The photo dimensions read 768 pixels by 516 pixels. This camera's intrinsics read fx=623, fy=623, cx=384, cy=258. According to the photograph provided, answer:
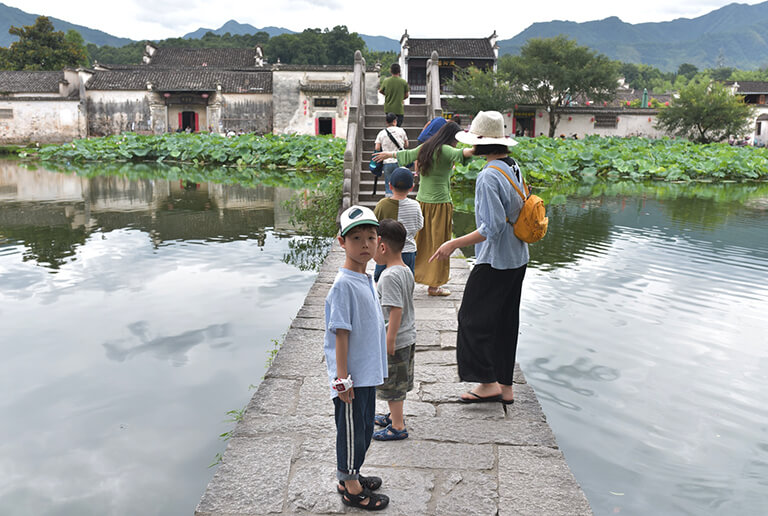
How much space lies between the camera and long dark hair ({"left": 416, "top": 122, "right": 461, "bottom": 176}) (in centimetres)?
461

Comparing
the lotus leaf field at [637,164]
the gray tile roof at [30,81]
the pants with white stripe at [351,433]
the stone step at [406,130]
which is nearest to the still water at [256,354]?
the pants with white stripe at [351,433]

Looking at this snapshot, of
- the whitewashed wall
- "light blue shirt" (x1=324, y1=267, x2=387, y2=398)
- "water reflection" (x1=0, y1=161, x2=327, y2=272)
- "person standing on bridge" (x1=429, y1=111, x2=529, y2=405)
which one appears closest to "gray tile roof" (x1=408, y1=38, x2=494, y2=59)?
the whitewashed wall

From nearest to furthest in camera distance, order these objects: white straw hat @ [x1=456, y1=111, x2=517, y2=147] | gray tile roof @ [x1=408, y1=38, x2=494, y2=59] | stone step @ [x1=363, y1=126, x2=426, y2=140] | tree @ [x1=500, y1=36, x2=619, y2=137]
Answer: white straw hat @ [x1=456, y1=111, x2=517, y2=147] → stone step @ [x1=363, y1=126, x2=426, y2=140] → tree @ [x1=500, y1=36, x2=619, y2=137] → gray tile roof @ [x1=408, y1=38, x2=494, y2=59]

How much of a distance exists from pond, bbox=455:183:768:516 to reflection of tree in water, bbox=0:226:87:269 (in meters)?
5.50

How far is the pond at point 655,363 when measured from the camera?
9.90ft

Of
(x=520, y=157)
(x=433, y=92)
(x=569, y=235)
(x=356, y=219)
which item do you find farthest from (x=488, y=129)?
(x=520, y=157)

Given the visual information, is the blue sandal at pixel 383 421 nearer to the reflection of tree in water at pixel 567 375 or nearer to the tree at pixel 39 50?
the reflection of tree in water at pixel 567 375

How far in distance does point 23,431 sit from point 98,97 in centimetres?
3165

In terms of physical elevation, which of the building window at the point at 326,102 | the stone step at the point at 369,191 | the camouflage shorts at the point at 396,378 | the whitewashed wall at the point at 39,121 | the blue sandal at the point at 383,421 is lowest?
the blue sandal at the point at 383,421

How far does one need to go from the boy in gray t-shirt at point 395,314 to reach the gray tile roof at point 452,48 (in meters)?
34.9

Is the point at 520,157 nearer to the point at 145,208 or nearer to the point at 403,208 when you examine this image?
the point at 145,208

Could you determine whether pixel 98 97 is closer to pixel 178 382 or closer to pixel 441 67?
pixel 441 67

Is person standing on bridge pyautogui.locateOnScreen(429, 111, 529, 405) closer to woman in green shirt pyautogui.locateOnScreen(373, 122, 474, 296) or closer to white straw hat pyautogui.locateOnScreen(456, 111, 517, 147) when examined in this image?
white straw hat pyautogui.locateOnScreen(456, 111, 517, 147)

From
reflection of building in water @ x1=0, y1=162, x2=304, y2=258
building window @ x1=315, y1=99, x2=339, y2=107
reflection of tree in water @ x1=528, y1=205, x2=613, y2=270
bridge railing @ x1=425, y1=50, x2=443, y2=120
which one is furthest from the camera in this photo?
building window @ x1=315, y1=99, x2=339, y2=107
